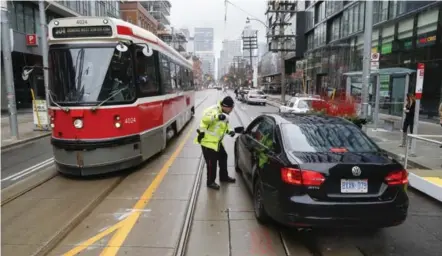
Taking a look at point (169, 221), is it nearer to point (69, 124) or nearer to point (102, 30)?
point (69, 124)

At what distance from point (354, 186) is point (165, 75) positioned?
735 centimetres

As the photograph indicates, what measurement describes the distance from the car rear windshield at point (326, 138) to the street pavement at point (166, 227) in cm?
118

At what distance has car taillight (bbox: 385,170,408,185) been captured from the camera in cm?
436

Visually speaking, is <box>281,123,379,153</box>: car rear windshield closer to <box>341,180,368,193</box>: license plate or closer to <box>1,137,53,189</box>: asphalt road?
<box>341,180,368,193</box>: license plate

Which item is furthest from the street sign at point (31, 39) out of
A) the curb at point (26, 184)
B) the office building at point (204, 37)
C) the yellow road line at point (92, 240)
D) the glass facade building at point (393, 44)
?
→ the office building at point (204, 37)

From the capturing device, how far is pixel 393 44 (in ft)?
78.2

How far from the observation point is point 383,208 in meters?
4.27

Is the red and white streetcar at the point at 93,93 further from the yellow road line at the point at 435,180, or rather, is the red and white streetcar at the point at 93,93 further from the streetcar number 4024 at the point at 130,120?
the yellow road line at the point at 435,180

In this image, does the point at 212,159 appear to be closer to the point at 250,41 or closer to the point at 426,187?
the point at 426,187

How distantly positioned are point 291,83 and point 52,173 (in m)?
57.5

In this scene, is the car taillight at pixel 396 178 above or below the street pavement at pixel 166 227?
above

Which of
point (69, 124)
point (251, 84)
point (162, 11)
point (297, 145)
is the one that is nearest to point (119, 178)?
point (69, 124)

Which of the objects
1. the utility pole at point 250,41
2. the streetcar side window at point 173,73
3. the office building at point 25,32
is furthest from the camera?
the utility pole at point 250,41

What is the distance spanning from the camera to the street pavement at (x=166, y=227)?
14.6ft
